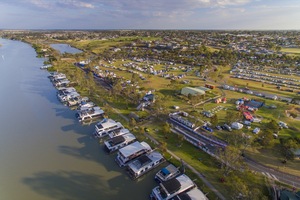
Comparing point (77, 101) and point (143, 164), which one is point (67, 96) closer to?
point (77, 101)

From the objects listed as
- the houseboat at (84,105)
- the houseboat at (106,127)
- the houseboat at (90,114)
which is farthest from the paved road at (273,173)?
the houseboat at (84,105)

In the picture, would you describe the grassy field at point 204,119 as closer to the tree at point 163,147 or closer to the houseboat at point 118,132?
the tree at point 163,147

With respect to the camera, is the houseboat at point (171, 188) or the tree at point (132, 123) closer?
the houseboat at point (171, 188)

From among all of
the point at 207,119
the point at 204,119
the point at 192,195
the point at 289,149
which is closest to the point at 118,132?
the point at 192,195

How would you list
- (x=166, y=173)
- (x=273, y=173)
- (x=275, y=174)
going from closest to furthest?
(x=166, y=173)
(x=275, y=174)
(x=273, y=173)

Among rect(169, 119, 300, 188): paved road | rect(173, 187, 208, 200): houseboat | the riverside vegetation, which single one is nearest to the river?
rect(173, 187, 208, 200): houseboat

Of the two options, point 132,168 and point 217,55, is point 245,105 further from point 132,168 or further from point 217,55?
point 217,55

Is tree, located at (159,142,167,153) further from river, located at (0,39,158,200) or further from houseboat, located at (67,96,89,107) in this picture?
houseboat, located at (67,96,89,107)
